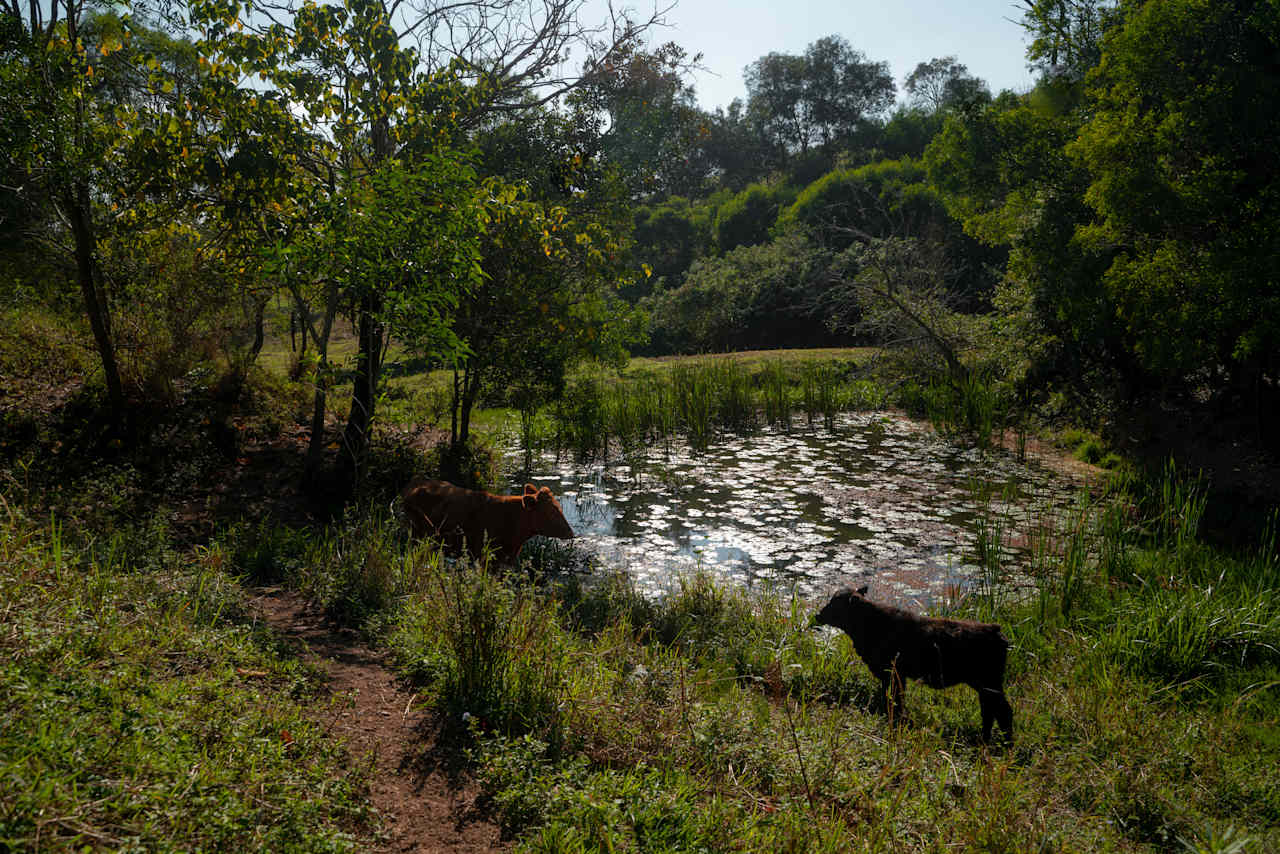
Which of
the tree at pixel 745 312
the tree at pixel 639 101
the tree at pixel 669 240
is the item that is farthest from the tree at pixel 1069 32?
the tree at pixel 669 240

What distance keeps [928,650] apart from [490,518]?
13.8ft

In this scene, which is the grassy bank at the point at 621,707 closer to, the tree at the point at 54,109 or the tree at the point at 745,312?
the tree at the point at 54,109

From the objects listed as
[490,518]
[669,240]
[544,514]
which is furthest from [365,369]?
[669,240]

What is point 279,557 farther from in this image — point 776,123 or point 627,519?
point 776,123

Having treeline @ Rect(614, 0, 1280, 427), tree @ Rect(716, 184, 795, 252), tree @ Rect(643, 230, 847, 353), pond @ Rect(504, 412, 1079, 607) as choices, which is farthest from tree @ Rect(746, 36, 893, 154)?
pond @ Rect(504, 412, 1079, 607)

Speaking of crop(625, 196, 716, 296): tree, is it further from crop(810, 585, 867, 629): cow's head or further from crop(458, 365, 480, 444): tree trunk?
crop(810, 585, 867, 629): cow's head

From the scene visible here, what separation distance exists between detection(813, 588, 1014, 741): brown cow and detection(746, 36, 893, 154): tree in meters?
49.4

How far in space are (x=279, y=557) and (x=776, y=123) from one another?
175 feet

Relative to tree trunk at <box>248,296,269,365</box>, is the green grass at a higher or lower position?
lower

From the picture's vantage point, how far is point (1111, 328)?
32.5 ft

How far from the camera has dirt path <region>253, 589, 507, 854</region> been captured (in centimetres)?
281

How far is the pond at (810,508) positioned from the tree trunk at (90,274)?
5.49m

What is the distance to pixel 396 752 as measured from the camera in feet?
10.9

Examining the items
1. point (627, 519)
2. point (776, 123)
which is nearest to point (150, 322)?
point (627, 519)
